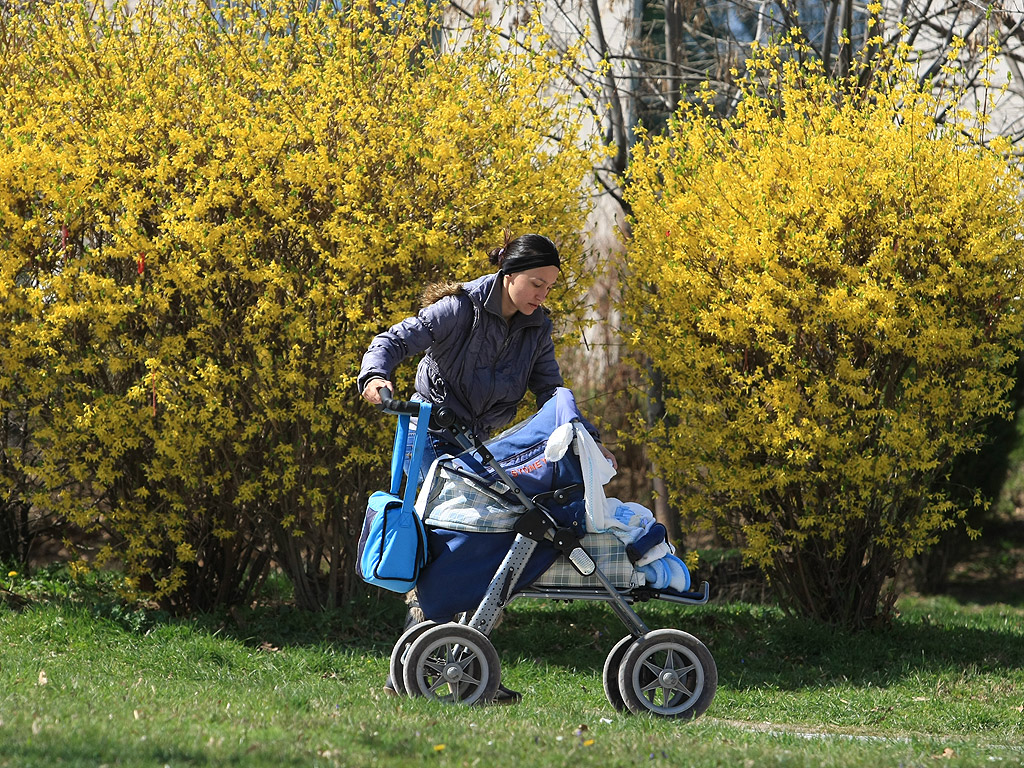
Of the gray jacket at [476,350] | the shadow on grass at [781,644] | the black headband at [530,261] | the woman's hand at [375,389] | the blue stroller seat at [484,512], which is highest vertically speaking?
the black headband at [530,261]

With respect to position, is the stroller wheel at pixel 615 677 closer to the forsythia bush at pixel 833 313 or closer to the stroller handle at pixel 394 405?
the stroller handle at pixel 394 405

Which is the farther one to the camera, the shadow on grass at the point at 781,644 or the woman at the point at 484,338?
the shadow on grass at the point at 781,644

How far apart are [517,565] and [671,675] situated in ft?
2.16

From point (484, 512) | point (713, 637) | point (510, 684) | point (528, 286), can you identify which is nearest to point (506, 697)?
point (484, 512)

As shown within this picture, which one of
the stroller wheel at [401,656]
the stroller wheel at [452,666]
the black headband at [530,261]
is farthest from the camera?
the black headband at [530,261]

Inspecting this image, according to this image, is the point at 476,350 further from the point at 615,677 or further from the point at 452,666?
the point at 615,677

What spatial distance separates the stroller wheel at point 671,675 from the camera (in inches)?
151

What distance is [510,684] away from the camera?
207 inches

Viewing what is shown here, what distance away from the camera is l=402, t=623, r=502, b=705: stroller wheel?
3.71m

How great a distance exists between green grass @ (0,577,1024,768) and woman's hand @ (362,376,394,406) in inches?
38.6

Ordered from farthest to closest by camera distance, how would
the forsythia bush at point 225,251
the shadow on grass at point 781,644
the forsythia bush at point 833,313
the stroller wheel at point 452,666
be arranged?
1. the shadow on grass at point 781,644
2. the forsythia bush at point 833,313
3. the forsythia bush at point 225,251
4. the stroller wheel at point 452,666

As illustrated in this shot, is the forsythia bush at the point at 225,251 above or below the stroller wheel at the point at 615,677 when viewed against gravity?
above

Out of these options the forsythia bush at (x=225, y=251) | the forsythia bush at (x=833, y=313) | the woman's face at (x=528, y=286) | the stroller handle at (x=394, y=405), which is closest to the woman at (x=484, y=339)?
the woman's face at (x=528, y=286)

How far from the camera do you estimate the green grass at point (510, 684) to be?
2.98 m
